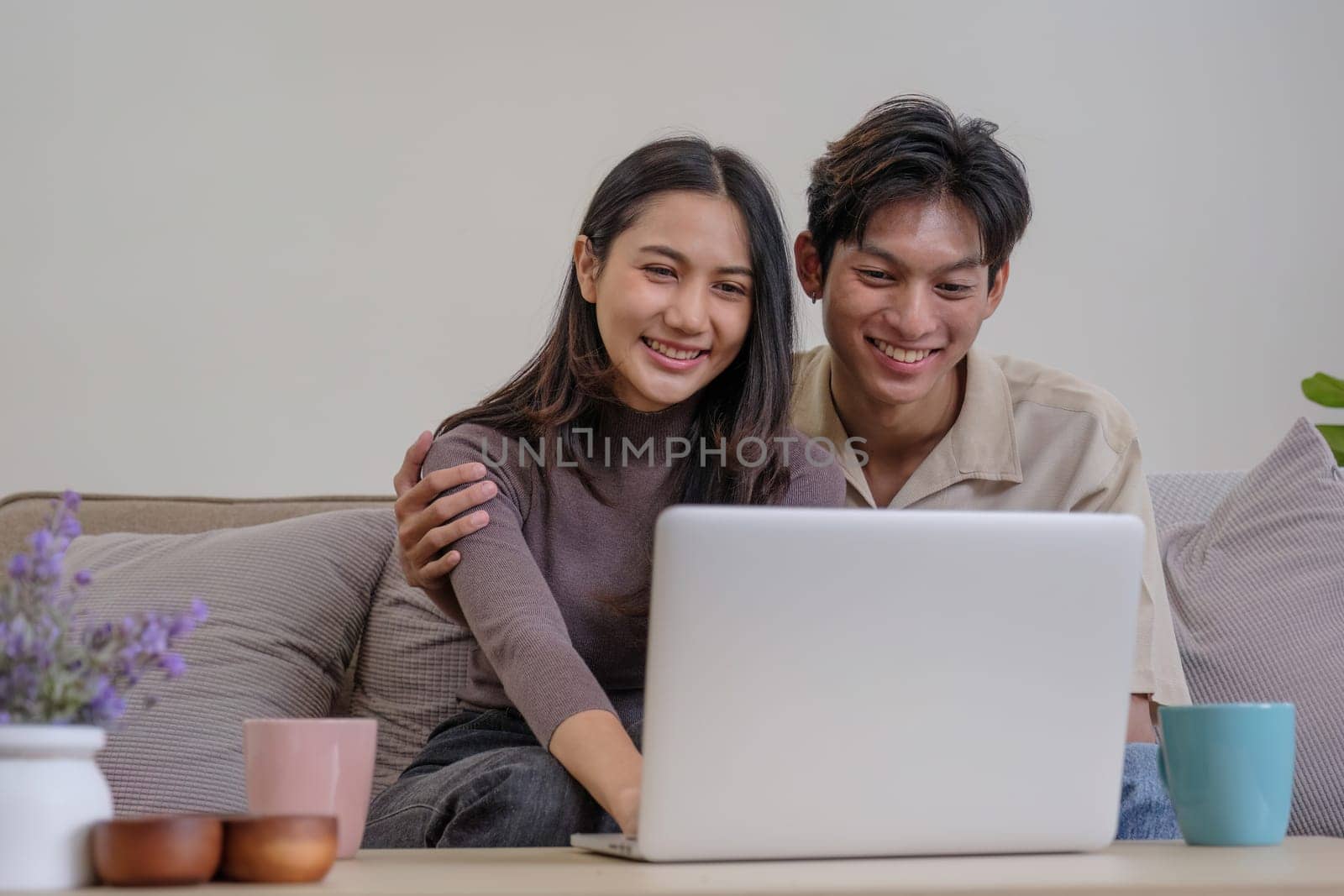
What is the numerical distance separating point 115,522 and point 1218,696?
148 cm

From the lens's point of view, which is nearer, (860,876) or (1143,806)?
(860,876)

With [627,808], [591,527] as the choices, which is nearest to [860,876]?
[627,808]

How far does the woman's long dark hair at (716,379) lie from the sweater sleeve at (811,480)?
0.02m

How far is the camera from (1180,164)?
2.66 meters

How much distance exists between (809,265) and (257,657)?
863 millimetres

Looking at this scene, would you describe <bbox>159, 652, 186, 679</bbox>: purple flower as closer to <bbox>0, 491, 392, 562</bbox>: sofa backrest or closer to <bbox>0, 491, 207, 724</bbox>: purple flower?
<bbox>0, 491, 207, 724</bbox>: purple flower

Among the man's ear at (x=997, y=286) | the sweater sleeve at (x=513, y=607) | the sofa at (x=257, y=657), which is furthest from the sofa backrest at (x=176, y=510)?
the man's ear at (x=997, y=286)

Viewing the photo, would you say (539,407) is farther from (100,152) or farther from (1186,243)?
(1186,243)

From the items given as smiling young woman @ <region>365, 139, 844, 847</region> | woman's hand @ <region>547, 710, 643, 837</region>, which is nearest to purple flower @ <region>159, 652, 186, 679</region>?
woman's hand @ <region>547, 710, 643, 837</region>

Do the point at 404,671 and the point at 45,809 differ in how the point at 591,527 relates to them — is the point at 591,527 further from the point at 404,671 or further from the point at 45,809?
the point at 45,809

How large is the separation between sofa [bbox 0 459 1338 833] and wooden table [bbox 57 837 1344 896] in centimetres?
78

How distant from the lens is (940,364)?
5.74ft

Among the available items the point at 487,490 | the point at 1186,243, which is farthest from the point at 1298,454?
the point at 487,490

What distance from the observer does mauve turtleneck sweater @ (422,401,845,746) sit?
1.35m
